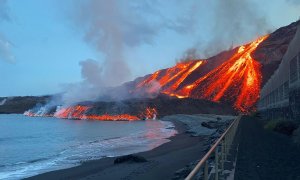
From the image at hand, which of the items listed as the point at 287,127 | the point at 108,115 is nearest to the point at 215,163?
the point at 287,127

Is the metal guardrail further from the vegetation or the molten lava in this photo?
the molten lava

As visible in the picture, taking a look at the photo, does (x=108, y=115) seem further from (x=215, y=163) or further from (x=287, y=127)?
(x=215, y=163)

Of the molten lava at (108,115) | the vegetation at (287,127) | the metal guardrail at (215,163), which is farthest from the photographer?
the molten lava at (108,115)

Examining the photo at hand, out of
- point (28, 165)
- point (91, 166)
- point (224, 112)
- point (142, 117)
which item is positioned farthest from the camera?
point (224, 112)

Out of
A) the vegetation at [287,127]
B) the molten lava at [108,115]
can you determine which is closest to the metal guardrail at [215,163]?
the vegetation at [287,127]

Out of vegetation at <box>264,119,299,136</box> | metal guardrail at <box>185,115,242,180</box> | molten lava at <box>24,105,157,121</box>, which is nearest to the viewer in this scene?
metal guardrail at <box>185,115,242,180</box>

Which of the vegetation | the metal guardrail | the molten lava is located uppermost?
the molten lava

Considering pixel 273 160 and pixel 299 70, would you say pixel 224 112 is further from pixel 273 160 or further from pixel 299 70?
pixel 273 160

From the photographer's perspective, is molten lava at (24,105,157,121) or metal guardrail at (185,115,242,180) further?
molten lava at (24,105,157,121)

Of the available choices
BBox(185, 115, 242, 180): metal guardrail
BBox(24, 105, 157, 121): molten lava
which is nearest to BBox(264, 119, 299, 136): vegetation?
BBox(185, 115, 242, 180): metal guardrail

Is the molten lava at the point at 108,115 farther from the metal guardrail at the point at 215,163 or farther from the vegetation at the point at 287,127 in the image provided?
the metal guardrail at the point at 215,163

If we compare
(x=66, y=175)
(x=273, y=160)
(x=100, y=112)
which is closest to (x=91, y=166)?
(x=66, y=175)

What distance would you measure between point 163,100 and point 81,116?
120 feet

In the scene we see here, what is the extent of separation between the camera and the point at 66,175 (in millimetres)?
23156
